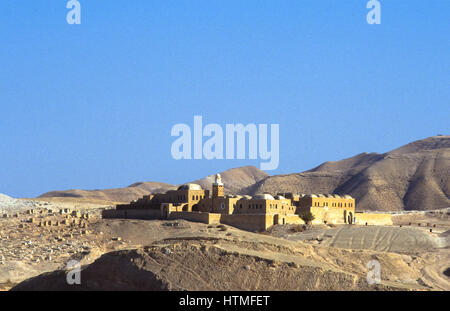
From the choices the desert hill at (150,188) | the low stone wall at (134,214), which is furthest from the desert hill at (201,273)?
the desert hill at (150,188)

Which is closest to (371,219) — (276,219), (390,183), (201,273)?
(276,219)

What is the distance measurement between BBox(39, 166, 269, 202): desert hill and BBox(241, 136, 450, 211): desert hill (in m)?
19.4

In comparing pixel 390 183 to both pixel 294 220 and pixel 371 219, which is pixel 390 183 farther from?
pixel 294 220

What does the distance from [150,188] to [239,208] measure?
4411 inches

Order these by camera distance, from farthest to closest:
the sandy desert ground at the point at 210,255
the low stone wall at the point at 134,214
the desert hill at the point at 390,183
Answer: the desert hill at the point at 390,183 → the low stone wall at the point at 134,214 → the sandy desert ground at the point at 210,255

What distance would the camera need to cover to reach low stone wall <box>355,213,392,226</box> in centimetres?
6556

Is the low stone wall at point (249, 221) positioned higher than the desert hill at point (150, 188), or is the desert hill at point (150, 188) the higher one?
the desert hill at point (150, 188)

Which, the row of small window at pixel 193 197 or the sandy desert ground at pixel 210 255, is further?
the row of small window at pixel 193 197

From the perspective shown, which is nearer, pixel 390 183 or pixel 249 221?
pixel 249 221

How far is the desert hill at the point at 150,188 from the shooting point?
481 feet

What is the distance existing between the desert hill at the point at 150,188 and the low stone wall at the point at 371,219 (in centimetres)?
7214

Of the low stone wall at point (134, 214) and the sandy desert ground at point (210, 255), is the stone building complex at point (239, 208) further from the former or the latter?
the sandy desert ground at point (210, 255)

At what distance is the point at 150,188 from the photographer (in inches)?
6619
